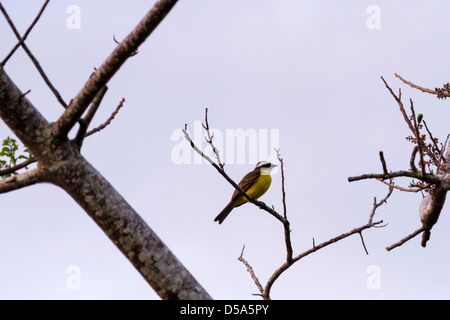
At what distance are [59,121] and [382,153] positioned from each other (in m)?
2.28

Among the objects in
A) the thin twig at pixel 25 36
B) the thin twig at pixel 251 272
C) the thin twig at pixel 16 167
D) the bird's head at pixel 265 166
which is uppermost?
the thin twig at pixel 25 36

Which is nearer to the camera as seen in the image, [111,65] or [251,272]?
[111,65]

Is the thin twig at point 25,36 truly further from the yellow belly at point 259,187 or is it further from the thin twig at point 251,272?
the yellow belly at point 259,187

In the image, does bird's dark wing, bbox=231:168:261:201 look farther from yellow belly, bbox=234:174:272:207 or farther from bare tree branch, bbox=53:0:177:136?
bare tree branch, bbox=53:0:177:136

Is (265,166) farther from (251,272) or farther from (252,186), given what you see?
(251,272)

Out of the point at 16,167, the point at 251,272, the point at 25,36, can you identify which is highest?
the point at 25,36

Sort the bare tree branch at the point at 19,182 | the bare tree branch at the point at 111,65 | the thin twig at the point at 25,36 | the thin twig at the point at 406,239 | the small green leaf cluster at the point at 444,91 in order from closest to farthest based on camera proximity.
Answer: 1. the bare tree branch at the point at 111,65
2. the bare tree branch at the point at 19,182
3. the thin twig at the point at 25,36
4. the thin twig at the point at 406,239
5. the small green leaf cluster at the point at 444,91

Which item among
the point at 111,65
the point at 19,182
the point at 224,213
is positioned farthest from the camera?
the point at 224,213

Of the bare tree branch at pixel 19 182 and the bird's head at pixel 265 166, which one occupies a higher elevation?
the bird's head at pixel 265 166

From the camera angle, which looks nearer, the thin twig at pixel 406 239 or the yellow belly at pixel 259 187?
the thin twig at pixel 406 239

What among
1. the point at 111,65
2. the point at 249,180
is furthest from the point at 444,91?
the point at 111,65

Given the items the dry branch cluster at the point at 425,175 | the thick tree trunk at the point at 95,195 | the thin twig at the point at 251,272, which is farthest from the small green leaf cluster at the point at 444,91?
the thick tree trunk at the point at 95,195

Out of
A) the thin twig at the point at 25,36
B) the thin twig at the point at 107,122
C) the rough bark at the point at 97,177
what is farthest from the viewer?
the thin twig at the point at 107,122
